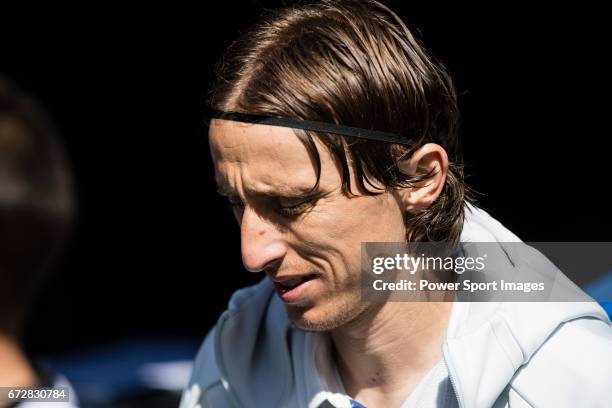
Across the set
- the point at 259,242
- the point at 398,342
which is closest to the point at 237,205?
the point at 259,242

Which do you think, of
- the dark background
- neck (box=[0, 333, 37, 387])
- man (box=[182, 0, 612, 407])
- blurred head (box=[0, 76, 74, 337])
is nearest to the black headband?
man (box=[182, 0, 612, 407])

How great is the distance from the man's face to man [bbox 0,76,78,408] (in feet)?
1.42

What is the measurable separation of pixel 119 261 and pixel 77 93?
3.52 ft

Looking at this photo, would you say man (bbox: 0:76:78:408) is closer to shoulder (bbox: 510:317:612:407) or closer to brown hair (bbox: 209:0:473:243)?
brown hair (bbox: 209:0:473:243)

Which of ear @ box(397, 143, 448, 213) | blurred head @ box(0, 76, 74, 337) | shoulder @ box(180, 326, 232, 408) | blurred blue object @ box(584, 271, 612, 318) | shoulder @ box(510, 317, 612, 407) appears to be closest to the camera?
blurred head @ box(0, 76, 74, 337)

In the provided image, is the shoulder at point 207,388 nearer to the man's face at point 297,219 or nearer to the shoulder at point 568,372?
the man's face at point 297,219

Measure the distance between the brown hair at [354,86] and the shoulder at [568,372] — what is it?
434mm

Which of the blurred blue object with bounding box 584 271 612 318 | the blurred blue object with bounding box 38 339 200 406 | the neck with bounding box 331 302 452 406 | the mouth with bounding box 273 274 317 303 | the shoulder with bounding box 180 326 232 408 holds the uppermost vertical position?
the mouth with bounding box 273 274 317 303

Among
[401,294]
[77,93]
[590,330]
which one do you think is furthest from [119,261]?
[590,330]

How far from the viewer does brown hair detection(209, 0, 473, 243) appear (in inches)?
86.2

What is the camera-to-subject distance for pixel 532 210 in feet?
15.8

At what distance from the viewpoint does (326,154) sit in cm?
219

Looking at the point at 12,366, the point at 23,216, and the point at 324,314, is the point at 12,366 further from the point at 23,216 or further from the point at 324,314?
the point at 324,314

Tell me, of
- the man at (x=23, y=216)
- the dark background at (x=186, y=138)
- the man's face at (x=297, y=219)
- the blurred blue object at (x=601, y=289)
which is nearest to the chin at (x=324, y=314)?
the man's face at (x=297, y=219)
